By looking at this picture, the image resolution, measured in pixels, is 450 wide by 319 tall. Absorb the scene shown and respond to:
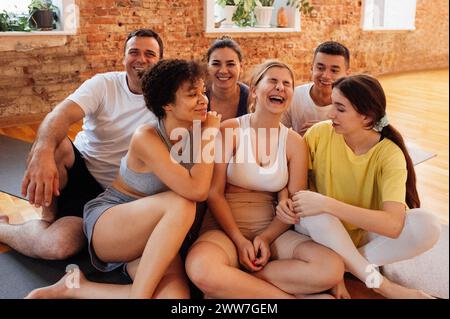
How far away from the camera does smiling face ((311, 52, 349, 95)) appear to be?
2.33m

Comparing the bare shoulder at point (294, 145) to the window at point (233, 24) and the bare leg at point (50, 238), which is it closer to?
the bare leg at point (50, 238)

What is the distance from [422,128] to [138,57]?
3.18 meters

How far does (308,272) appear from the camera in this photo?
5.36ft

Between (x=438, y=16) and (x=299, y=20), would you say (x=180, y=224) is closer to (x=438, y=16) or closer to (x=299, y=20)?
(x=299, y=20)

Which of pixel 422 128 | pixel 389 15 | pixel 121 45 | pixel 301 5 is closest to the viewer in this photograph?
pixel 422 128

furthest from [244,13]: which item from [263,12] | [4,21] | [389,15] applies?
[389,15]

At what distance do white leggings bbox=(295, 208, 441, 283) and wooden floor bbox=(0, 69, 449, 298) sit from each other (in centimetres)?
18

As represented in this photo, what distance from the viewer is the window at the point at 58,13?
431 centimetres

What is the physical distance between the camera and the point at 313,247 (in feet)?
5.53

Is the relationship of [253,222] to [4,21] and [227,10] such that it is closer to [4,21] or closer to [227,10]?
[4,21]

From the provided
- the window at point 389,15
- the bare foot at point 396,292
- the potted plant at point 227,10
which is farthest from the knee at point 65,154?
the window at point 389,15

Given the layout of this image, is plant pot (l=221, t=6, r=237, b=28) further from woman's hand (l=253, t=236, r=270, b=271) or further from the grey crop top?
woman's hand (l=253, t=236, r=270, b=271)

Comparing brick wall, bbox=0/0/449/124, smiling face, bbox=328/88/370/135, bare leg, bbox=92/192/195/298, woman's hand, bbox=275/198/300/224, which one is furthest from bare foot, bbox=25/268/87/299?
brick wall, bbox=0/0/449/124

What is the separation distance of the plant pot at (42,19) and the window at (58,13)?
6cm
